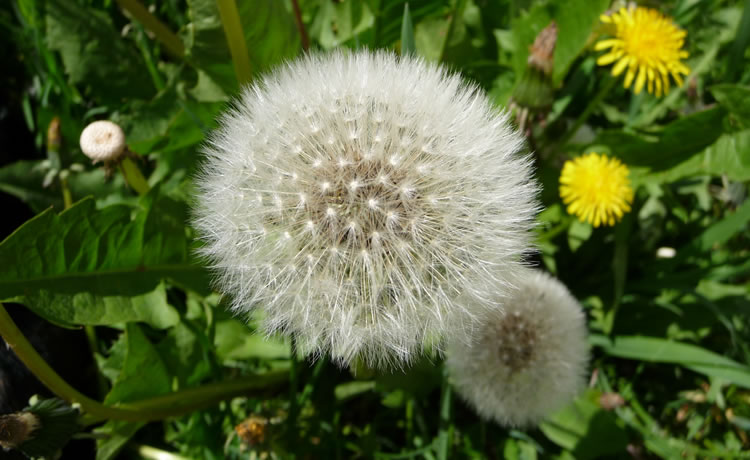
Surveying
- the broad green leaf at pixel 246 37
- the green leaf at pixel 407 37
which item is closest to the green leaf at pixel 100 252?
the broad green leaf at pixel 246 37

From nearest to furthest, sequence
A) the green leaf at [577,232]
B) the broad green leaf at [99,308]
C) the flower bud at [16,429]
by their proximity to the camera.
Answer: the flower bud at [16,429], the broad green leaf at [99,308], the green leaf at [577,232]

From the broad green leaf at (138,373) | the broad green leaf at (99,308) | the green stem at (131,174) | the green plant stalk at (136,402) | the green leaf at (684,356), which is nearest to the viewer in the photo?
the green plant stalk at (136,402)

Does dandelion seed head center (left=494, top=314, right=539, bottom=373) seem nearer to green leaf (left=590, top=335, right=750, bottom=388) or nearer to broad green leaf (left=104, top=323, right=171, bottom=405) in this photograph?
green leaf (left=590, top=335, right=750, bottom=388)

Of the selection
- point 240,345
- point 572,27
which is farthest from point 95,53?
point 572,27

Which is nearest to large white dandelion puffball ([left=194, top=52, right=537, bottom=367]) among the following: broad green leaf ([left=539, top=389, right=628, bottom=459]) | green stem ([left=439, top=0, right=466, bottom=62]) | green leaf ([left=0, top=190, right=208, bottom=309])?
green leaf ([left=0, top=190, right=208, bottom=309])

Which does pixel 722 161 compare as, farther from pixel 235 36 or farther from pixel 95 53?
pixel 95 53

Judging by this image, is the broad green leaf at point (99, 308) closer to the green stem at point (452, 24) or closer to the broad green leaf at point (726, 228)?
the green stem at point (452, 24)

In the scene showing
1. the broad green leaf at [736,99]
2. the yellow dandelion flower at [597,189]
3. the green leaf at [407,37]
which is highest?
the green leaf at [407,37]
